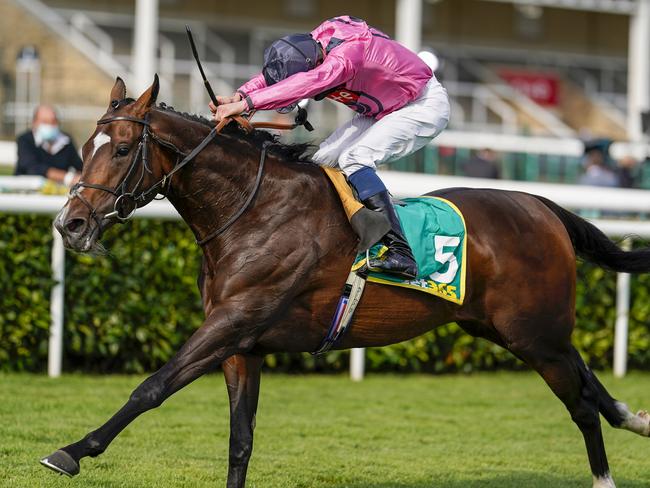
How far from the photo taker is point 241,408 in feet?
15.8

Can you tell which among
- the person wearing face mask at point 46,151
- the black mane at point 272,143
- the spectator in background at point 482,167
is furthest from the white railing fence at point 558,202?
the black mane at point 272,143

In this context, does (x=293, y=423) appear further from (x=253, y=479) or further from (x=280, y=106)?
(x=280, y=106)

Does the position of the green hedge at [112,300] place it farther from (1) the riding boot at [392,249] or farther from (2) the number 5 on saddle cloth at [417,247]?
(1) the riding boot at [392,249]

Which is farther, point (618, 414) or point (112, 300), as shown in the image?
point (112, 300)

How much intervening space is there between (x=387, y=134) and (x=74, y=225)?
1459 millimetres

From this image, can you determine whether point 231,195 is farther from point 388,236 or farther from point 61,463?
point 61,463

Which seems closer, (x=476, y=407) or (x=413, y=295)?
(x=413, y=295)

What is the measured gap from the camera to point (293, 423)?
6.68 meters

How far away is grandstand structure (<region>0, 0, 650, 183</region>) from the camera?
1479 cm

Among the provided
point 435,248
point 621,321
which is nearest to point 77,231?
point 435,248

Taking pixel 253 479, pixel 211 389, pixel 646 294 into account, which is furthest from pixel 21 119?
pixel 253 479

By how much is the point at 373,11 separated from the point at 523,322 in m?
16.8

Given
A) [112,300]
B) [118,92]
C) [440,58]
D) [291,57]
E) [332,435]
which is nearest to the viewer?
Result: [118,92]

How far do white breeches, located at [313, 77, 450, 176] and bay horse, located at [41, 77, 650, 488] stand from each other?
190mm
